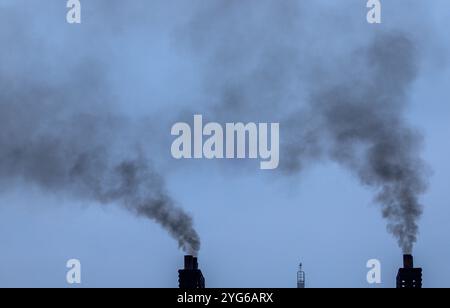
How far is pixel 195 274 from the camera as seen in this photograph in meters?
84.2

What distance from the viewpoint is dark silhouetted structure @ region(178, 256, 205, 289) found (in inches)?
3300

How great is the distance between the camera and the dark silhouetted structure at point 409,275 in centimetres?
A: 8356

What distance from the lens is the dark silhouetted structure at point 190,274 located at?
8381 centimetres

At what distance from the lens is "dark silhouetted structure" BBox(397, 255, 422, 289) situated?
83.6m

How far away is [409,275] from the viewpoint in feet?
276

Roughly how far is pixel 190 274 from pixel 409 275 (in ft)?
40.3

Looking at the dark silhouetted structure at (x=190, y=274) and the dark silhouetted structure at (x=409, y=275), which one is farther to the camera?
the dark silhouetted structure at (x=190, y=274)

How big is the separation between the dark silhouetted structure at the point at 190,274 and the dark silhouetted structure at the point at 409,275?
11.3 m

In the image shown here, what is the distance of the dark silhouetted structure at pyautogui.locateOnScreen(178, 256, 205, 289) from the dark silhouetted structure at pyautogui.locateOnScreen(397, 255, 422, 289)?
37.2 feet

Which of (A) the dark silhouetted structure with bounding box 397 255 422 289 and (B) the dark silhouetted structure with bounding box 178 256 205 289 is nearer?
(A) the dark silhouetted structure with bounding box 397 255 422 289
